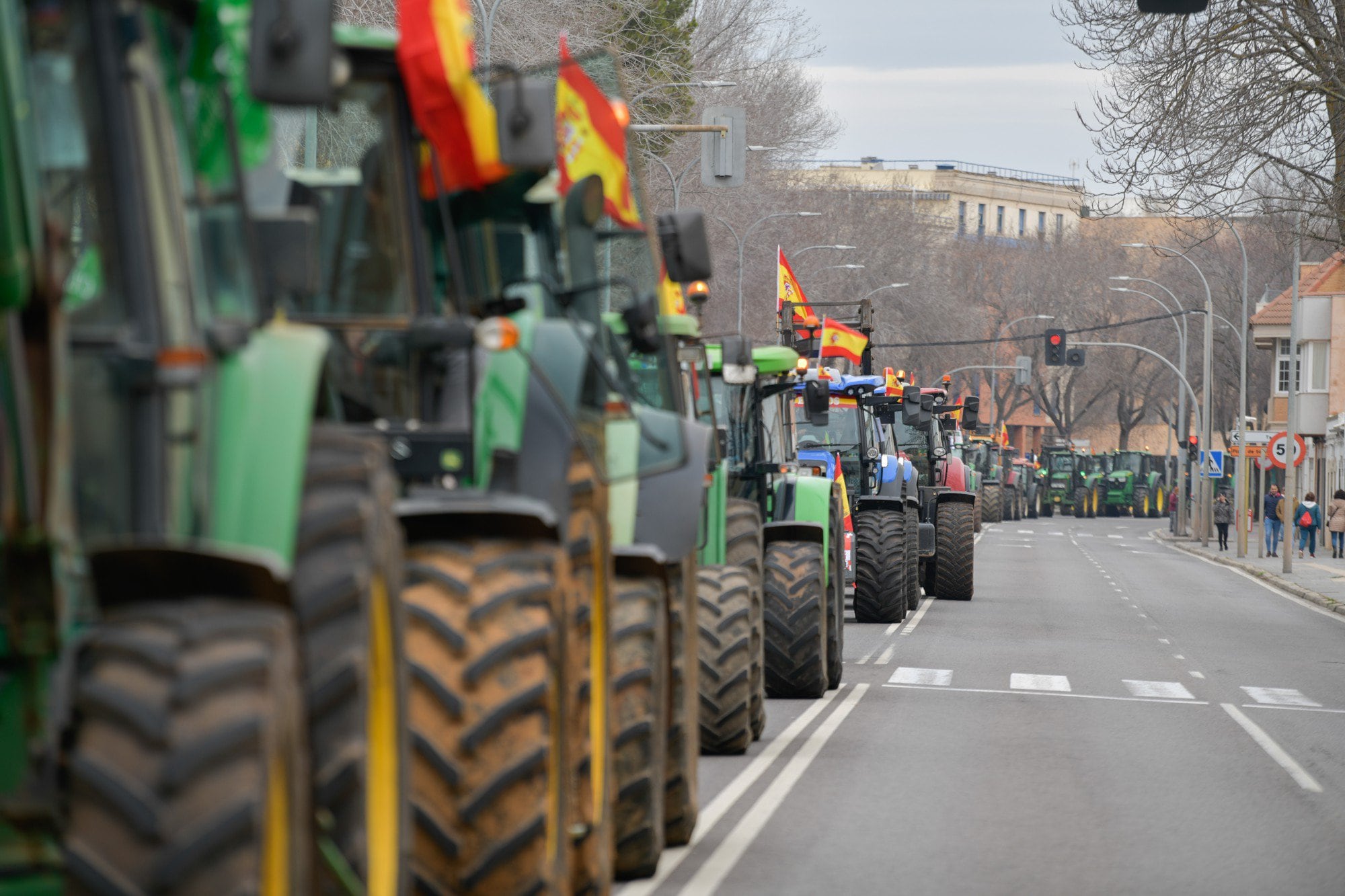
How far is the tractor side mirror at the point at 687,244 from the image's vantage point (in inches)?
311

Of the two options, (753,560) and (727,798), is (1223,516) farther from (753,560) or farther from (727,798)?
(727,798)

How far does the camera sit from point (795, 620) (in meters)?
15.1

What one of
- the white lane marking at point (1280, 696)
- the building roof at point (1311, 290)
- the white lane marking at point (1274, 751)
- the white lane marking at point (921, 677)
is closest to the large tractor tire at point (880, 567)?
the white lane marking at point (921, 677)

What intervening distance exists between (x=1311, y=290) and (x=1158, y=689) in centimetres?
5920

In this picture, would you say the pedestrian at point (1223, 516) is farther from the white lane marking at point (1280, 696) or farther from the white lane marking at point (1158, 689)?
the white lane marking at point (1158, 689)

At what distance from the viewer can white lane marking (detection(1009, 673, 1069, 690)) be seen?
1739 cm

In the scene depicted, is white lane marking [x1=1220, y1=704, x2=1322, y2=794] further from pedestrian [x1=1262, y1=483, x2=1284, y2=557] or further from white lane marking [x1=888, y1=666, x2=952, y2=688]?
pedestrian [x1=1262, y1=483, x2=1284, y2=557]

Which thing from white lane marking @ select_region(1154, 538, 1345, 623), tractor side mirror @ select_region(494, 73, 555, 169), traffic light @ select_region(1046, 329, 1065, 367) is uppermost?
traffic light @ select_region(1046, 329, 1065, 367)

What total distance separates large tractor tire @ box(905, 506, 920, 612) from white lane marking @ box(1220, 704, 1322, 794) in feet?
24.2

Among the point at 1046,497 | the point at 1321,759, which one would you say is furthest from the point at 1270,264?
the point at 1321,759

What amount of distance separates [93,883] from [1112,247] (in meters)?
107

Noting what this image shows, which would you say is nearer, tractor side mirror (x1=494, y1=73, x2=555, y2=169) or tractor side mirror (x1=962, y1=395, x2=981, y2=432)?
tractor side mirror (x1=494, y1=73, x2=555, y2=169)

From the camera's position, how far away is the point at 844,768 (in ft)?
39.2

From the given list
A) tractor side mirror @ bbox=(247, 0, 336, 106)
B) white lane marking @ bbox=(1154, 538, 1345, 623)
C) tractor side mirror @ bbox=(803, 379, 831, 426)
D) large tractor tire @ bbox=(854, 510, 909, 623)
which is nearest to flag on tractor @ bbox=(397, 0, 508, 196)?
tractor side mirror @ bbox=(247, 0, 336, 106)
